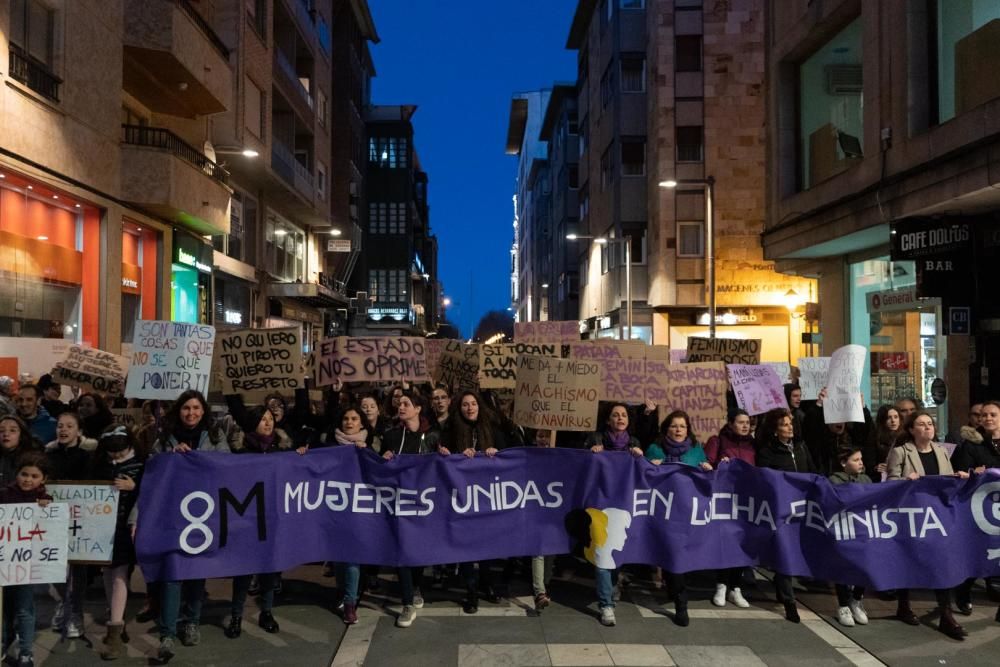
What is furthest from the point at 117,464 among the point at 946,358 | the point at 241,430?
the point at 946,358

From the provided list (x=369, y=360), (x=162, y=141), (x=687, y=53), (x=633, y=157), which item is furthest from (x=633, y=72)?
(x=369, y=360)

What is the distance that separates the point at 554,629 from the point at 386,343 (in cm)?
461

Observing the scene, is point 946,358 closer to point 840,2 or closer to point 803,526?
point 840,2

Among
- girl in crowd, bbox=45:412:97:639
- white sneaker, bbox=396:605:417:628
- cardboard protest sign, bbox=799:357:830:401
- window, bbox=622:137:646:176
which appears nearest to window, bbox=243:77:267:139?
window, bbox=622:137:646:176

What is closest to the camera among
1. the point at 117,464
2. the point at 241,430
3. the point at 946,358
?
the point at 117,464

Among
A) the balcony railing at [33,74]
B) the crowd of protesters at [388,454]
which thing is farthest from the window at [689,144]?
the crowd of protesters at [388,454]

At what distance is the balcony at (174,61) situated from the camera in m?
17.0

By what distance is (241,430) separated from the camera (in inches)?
339

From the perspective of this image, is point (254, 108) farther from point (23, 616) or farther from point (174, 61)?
point (23, 616)

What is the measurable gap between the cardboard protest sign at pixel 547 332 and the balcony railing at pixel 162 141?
342 inches

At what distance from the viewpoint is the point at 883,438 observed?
8.76 metres

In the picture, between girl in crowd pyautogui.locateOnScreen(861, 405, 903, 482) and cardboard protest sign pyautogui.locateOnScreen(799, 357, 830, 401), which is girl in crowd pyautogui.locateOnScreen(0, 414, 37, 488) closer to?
girl in crowd pyautogui.locateOnScreen(861, 405, 903, 482)

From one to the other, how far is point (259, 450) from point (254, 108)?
66.6 feet

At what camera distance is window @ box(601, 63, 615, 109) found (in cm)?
3712
